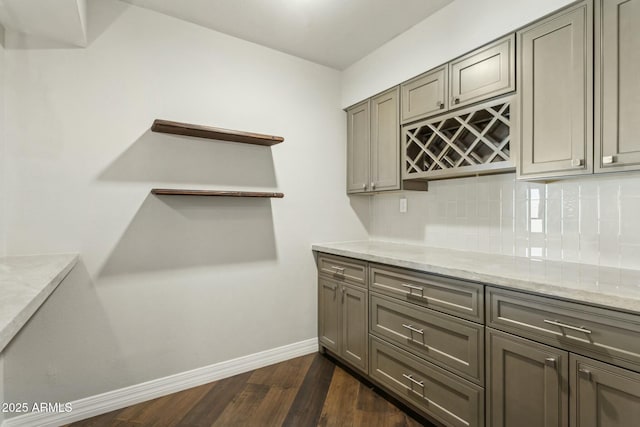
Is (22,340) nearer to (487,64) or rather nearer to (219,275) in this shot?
(219,275)

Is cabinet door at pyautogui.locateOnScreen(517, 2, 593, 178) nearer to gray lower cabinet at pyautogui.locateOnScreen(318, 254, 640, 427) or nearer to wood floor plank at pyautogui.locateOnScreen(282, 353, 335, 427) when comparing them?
gray lower cabinet at pyautogui.locateOnScreen(318, 254, 640, 427)

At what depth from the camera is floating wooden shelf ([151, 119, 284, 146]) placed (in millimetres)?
2043

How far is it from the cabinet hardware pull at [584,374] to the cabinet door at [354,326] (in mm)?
1265

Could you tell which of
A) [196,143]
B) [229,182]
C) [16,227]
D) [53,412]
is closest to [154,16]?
[196,143]

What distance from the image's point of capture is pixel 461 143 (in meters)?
2.30

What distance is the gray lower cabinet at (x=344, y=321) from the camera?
2.33 metres

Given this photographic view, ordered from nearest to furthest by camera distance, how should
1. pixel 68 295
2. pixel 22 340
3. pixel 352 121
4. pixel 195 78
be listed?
pixel 22 340 < pixel 68 295 < pixel 195 78 < pixel 352 121

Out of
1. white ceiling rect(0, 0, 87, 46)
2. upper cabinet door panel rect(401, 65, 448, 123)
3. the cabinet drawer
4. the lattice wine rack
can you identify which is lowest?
the cabinet drawer

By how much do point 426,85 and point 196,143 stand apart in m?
1.75

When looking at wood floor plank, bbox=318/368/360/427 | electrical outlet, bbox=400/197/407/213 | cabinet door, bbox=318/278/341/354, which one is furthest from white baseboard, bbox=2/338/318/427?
electrical outlet, bbox=400/197/407/213

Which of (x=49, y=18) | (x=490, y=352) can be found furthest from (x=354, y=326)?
(x=49, y=18)

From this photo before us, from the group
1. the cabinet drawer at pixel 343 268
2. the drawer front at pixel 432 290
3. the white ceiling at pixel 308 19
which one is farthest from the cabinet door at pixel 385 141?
the drawer front at pixel 432 290

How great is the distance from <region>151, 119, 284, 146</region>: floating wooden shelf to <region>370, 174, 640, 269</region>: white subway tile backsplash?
1400 mm

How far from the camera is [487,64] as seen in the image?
1921mm
